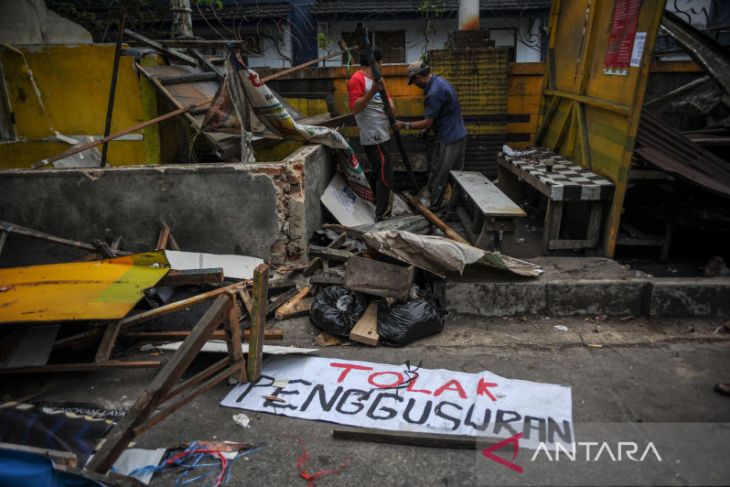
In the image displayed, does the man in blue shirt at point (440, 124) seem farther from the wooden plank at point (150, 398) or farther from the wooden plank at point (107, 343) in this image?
the wooden plank at point (150, 398)

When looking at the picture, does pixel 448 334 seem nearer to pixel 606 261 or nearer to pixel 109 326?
pixel 606 261

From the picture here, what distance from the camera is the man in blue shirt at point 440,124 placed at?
616 cm

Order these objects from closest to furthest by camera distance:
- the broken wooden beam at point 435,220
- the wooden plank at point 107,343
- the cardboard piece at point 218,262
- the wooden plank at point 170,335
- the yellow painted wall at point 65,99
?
the wooden plank at point 107,343 < the wooden plank at point 170,335 < the cardboard piece at point 218,262 < the broken wooden beam at point 435,220 < the yellow painted wall at point 65,99

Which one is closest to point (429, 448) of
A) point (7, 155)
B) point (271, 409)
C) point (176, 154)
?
point (271, 409)

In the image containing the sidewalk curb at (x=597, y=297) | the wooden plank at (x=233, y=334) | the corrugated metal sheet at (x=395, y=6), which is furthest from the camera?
the corrugated metal sheet at (x=395, y=6)

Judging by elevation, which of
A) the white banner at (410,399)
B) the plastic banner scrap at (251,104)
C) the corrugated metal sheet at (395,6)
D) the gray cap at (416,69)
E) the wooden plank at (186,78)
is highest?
the corrugated metal sheet at (395,6)

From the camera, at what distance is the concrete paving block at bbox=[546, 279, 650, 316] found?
152 inches

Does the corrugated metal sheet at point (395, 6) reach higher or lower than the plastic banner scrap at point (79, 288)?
higher

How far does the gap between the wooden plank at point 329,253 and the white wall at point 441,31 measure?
10.6 meters

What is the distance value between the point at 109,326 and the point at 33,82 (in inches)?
202

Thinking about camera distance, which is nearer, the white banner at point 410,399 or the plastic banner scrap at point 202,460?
the plastic banner scrap at point 202,460

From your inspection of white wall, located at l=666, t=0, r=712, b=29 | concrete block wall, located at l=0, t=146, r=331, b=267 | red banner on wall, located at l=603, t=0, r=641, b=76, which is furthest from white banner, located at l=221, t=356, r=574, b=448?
white wall, located at l=666, t=0, r=712, b=29

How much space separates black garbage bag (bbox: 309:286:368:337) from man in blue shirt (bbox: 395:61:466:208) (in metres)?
2.87

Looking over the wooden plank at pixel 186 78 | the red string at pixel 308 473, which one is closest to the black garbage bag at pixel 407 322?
the red string at pixel 308 473
